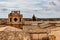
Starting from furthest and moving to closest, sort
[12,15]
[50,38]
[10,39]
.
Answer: [12,15] → [50,38] → [10,39]

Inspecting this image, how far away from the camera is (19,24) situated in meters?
22.5

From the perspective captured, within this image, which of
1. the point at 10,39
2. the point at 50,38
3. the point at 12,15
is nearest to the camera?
the point at 10,39

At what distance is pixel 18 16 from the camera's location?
2227 cm

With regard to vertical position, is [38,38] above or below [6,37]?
below

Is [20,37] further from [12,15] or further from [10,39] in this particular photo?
[12,15]

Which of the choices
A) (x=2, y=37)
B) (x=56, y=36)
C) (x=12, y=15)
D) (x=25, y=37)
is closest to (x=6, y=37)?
(x=2, y=37)

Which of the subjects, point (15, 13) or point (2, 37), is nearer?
point (2, 37)

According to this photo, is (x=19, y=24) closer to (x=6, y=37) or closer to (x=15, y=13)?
(x=15, y=13)

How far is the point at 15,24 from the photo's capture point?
74.4 feet

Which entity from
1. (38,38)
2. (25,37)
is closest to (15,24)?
(38,38)

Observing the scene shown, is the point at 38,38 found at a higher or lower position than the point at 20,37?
lower

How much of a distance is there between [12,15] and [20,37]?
541 inches

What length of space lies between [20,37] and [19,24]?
14018 millimetres

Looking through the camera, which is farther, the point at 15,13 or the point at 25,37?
the point at 15,13
